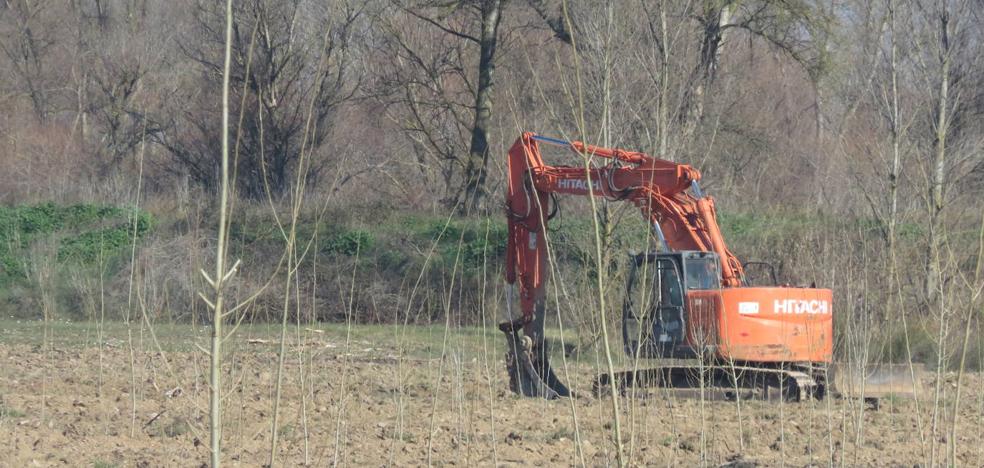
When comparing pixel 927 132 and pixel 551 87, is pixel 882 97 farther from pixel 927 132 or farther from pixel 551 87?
pixel 551 87

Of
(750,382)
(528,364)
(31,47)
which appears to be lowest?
(750,382)

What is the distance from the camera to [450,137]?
25125mm

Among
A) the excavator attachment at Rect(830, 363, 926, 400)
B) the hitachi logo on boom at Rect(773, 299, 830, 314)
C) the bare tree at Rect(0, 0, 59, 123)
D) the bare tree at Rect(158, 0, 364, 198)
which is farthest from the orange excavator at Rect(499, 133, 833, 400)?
the bare tree at Rect(0, 0, 59, 123)

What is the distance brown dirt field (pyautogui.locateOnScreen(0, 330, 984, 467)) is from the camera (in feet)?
24.8

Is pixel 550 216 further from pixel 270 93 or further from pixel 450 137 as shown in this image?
pixel 270 93

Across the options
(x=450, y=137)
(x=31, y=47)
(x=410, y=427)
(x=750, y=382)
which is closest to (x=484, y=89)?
(x=450, y=137)

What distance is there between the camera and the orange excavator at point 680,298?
35.6 ft

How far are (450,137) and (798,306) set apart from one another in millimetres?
14935

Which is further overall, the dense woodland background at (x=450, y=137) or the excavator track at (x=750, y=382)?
the dense woodland background at (x=450, y=137)

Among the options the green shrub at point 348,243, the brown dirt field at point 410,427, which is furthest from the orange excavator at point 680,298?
the green shrub at point 348,243

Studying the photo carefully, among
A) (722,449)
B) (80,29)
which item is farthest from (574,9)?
(80,29)

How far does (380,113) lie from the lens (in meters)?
25.4

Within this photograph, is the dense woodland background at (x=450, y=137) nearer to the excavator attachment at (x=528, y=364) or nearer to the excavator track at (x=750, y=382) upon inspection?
the excavator attachment at (x=528, y=364)

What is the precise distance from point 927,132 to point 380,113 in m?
12.5
